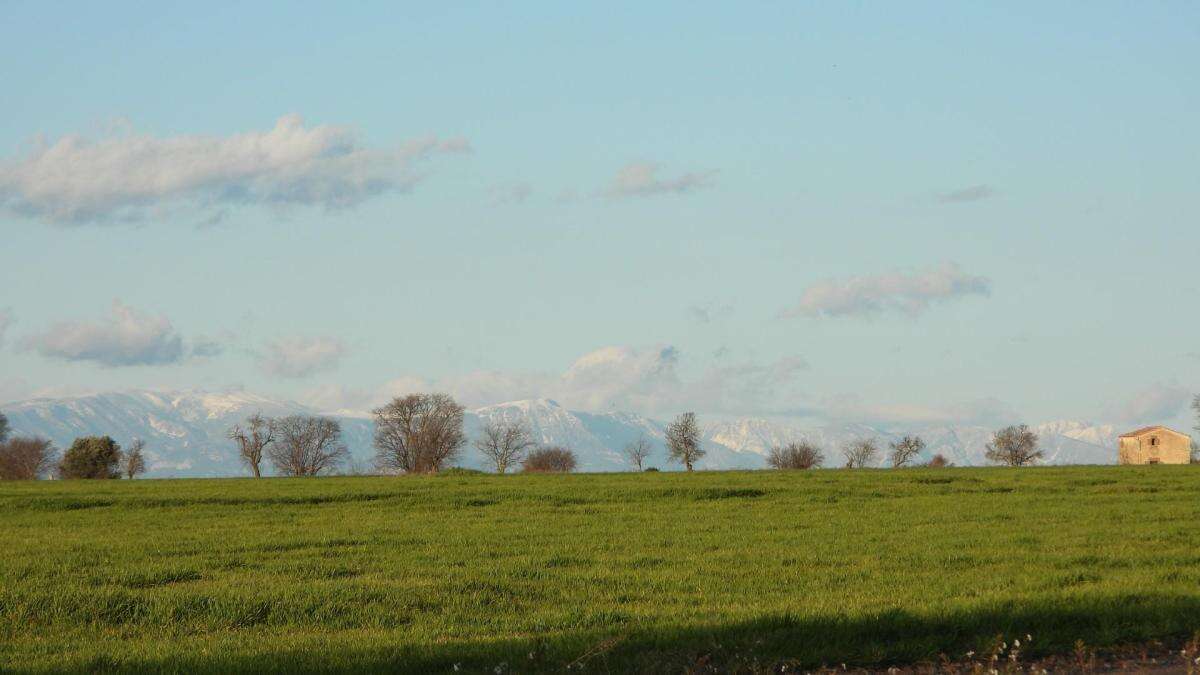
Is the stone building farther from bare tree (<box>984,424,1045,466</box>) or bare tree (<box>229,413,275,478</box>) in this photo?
bare tree (<box>229,413,275,478</box>)

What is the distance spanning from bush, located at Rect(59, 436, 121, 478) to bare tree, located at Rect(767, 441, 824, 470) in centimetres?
9029

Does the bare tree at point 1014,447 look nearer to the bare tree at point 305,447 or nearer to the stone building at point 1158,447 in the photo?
the stone building at point 1158,447

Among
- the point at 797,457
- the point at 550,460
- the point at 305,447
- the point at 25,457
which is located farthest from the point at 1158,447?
the point at 25,457

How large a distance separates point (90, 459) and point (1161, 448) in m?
122

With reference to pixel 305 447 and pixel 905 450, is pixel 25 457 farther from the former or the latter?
pixel 905 450

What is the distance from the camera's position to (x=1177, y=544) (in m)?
26.6

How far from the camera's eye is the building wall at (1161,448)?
149500mm

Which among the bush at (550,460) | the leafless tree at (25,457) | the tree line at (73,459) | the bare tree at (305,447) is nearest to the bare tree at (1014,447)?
the bush at (550,460)

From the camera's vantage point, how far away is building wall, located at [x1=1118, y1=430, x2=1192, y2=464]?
14950cm

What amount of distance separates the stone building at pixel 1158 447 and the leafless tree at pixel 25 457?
5177 inches

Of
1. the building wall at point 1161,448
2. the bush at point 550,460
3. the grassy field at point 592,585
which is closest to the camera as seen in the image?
the grassy field at point 592,585

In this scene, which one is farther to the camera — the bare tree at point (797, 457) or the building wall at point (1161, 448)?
the bare tree at point (797, 457)

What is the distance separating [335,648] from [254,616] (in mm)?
3788

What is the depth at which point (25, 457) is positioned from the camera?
525 feet
